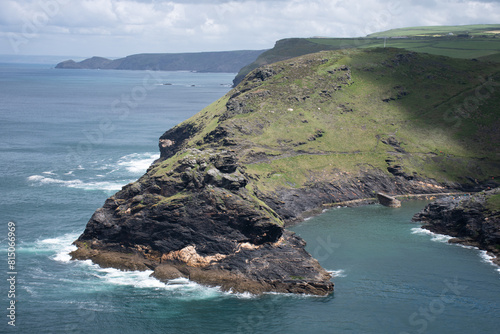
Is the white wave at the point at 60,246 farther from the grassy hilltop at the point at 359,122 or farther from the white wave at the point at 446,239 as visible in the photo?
the white wave at the point at 446,239

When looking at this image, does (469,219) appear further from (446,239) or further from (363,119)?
(363,119)

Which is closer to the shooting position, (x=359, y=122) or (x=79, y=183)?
(x=79, y=183)

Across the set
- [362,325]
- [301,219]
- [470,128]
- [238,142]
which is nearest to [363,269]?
[362,325]

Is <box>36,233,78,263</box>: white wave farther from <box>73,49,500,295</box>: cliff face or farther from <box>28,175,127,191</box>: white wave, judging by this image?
<box>28,175,127,191</box>: white wave

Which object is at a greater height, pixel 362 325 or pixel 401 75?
pixel 401 75

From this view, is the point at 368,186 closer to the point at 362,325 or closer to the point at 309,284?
the point at 309,284

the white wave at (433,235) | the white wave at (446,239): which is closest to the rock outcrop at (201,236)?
the white wave at (433,235)

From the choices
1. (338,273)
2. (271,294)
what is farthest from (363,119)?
(271,294)
